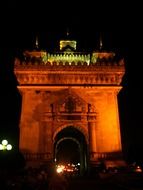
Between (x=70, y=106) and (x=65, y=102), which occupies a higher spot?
(x=65, y=102)

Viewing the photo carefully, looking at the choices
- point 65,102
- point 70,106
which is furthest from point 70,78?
point 70,106

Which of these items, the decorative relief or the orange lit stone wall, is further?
the decorative relief

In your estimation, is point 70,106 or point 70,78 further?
point 70,78

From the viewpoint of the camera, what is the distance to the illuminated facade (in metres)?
28.1

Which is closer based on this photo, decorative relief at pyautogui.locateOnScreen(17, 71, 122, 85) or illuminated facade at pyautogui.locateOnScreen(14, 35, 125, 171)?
illuminated facade at pyautogui.locateOnScreen(14, 35, 125, 171)

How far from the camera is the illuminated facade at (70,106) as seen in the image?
28.1 meters

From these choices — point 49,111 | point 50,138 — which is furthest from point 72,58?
point 50,138

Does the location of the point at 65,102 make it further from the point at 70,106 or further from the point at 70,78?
the point at 70,78

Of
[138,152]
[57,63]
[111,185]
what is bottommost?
[111,185]

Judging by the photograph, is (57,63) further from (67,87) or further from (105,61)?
(105,61)

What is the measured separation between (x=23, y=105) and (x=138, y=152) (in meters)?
11.1

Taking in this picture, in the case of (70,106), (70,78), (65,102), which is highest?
(70,78)

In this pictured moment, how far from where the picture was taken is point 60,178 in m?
11.1

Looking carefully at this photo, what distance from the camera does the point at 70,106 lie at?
28812 millimetres
